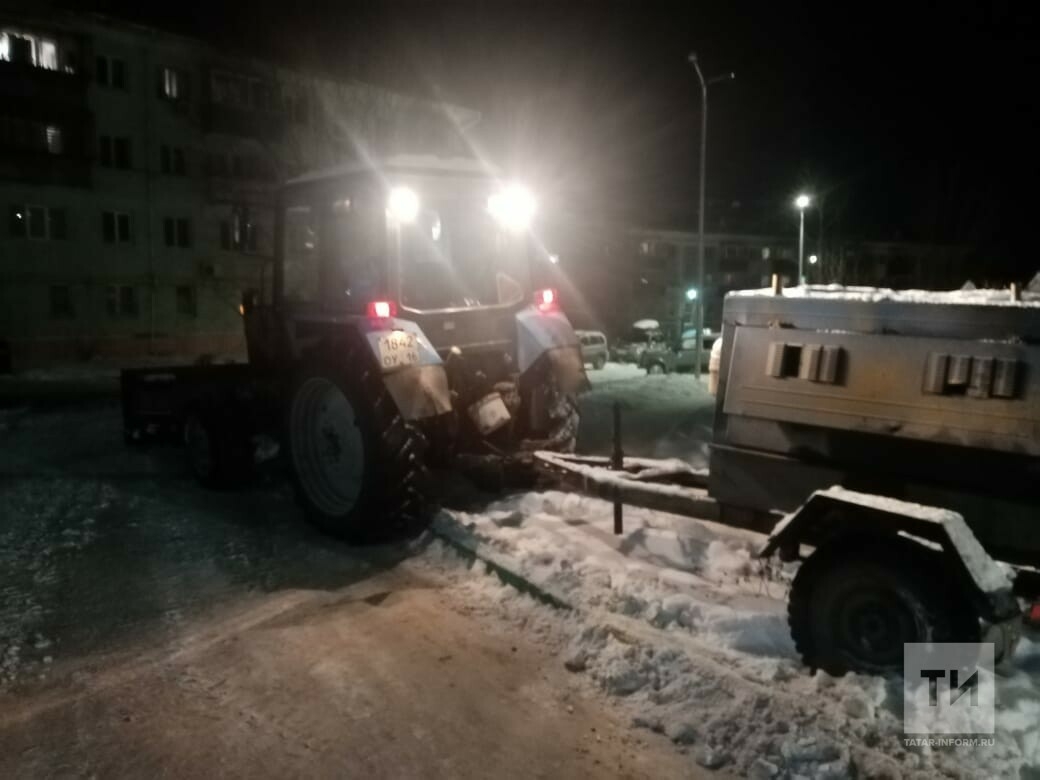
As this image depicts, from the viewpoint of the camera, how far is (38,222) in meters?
30.7

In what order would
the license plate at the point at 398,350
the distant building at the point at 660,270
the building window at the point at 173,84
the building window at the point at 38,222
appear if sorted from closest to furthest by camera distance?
the license plate at the point at 398,350 → the building window at the point at 38,222 → the building window at the point at 173,84 → the distant building at the point at 660,270

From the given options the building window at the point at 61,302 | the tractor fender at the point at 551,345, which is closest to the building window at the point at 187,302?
the building window at the point at 61,302

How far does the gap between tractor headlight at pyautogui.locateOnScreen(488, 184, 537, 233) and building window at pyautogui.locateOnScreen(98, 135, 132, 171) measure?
96.4ft

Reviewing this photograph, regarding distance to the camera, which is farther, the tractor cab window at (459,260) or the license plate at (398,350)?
the tractor cab window at (459,260)

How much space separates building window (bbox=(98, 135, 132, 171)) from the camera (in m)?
32.5

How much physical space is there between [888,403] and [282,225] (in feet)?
19.7

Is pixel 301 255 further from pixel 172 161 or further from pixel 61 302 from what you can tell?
pixel 172 161

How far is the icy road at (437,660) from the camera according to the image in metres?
4.09

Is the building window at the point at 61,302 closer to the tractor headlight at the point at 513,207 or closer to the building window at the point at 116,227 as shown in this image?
the building window at the point at 116,227

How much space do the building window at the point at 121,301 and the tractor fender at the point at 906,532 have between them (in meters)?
32.8

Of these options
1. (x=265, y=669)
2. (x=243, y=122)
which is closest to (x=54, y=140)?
(x=243, y=122)

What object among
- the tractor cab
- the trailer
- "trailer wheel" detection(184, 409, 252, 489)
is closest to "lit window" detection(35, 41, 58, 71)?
"trailer wheel" detection(184, 409, 252, 489)

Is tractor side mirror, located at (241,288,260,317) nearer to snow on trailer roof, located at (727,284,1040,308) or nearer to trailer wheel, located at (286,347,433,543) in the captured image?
trailer wheel, located at (286,347,433,543)

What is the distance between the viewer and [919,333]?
460 cm
